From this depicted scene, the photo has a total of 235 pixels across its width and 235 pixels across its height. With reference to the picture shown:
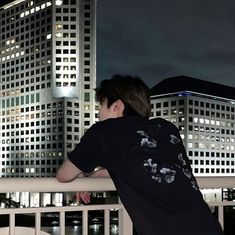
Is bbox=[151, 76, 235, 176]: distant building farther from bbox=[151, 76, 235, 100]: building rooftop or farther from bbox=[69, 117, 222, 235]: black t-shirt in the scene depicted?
bbox=[69, 117, 222, 235]: black t-shirt

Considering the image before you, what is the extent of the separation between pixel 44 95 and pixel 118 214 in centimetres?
9649

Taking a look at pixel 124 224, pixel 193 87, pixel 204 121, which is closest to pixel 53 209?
pixel 124 224

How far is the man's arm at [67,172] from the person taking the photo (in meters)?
1.71

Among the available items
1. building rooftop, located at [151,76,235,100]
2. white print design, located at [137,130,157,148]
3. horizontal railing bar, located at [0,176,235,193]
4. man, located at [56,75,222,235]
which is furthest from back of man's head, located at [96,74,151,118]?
building rooftop, located at [151,76,235,100]

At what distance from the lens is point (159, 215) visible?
1.57 metres

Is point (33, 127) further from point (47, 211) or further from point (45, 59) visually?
point (47, 211)

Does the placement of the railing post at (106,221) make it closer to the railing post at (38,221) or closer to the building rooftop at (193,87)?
the railing post at (38,221)

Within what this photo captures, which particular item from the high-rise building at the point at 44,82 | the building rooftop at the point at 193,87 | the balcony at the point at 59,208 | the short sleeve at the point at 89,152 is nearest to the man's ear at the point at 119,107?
the short sleeve at the point at 89,152

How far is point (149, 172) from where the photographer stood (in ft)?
5.16

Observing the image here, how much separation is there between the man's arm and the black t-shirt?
32mm

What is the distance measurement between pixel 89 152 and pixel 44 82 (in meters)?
98.4

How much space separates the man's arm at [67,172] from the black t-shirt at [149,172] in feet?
0.11

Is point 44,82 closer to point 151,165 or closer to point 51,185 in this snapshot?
point 51,185

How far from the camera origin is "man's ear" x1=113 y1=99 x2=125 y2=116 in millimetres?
1726
